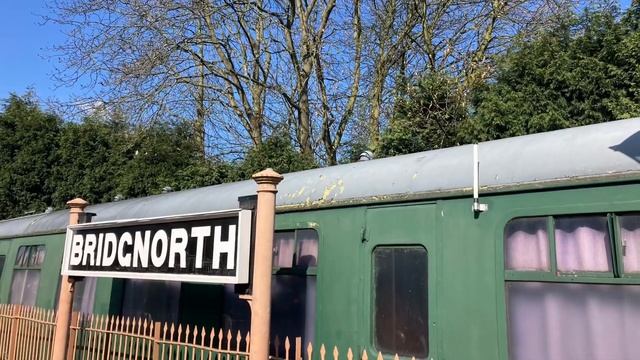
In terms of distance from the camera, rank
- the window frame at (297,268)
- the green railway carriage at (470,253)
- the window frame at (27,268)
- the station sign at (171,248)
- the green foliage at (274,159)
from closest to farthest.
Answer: the green railway carriage at (470,253), the station sign at (171,248), the window frame at (297,268), the window frame at (27,268), the green foliage at (274,159)

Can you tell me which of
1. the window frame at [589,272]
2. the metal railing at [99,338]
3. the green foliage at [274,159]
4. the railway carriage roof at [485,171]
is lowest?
the metal railing at [99,338]

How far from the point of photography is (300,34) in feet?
45.9

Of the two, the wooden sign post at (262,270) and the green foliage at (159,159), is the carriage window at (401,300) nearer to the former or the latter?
the wooden sign post at (262,270)

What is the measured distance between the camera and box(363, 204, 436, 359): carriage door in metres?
3.77

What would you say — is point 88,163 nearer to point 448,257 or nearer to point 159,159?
point 159,159

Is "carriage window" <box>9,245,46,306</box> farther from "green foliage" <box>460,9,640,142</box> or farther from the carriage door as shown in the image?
"green foliage" <box>460,9,640,142</box>

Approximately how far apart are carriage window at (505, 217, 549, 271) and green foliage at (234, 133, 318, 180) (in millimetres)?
8685

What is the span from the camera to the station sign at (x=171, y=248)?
3.54 meters

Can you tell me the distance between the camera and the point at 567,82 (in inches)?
325

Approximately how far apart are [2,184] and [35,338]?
532 inches

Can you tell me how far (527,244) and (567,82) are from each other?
574 cm

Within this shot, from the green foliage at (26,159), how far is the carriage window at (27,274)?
10.2 m

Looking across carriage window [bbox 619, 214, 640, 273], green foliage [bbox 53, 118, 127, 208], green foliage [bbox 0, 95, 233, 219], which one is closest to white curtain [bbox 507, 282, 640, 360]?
carriage window [bbox 619, 214, 640, 273]

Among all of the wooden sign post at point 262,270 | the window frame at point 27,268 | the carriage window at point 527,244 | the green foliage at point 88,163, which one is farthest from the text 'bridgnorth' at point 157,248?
the green foliage at point 88,163
